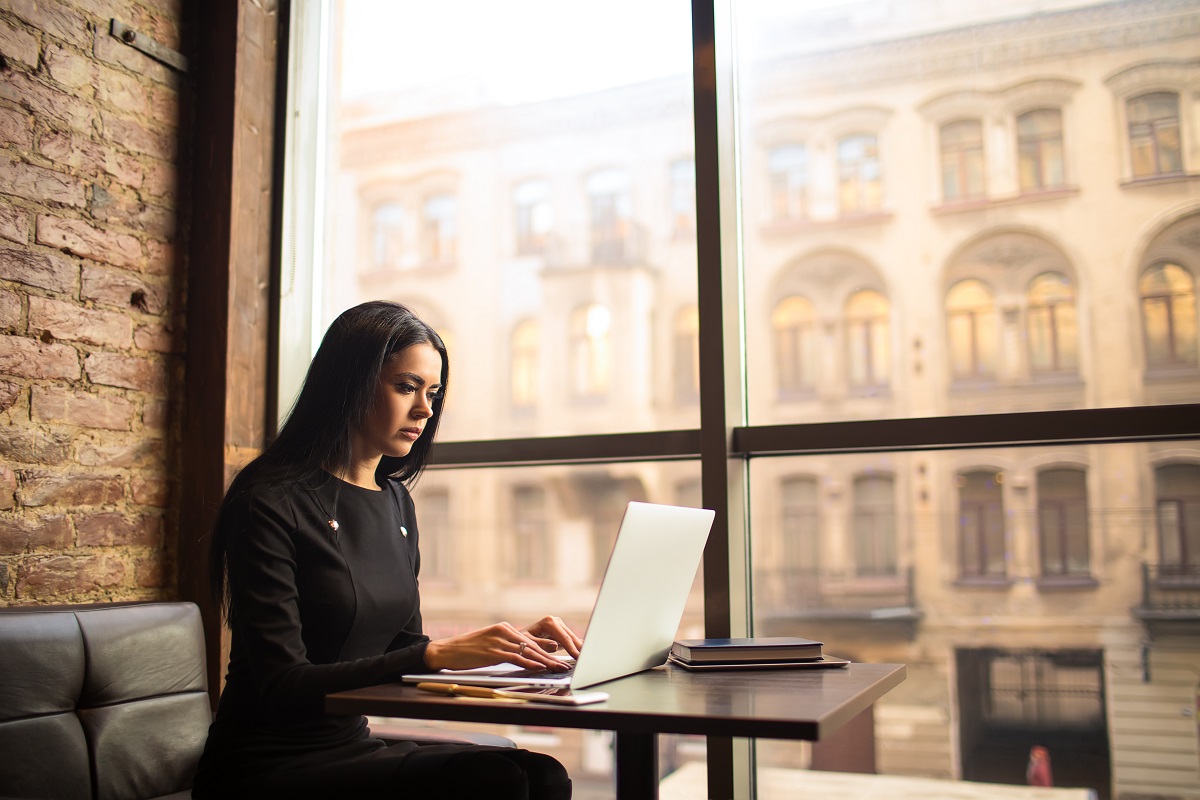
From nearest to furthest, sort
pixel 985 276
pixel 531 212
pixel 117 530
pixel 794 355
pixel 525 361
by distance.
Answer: pixel 117 530 → pixel 985 276 → pixel 531 212 → pixel 525 361 → pixel 794 355

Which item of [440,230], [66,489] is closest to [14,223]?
[66,489]

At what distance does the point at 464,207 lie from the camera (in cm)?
359

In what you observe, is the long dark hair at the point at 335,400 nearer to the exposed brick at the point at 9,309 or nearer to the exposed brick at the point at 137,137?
the exposed brick at the point at 9,309

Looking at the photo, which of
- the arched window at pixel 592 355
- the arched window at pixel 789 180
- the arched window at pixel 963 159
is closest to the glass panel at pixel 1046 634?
the arched window at pixel 963 159

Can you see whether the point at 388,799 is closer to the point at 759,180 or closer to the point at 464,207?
the point at 759,180

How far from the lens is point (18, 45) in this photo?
2234 mm

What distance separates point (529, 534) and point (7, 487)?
13.9 m

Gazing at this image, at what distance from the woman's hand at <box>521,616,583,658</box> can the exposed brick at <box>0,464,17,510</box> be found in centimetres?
130

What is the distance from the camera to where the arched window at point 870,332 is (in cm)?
390

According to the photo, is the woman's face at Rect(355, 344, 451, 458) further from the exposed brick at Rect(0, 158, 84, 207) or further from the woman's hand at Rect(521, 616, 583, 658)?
the exposed brick at Rect(0, 158, 84, 207)

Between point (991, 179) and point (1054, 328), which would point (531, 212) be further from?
point (1054, 328)

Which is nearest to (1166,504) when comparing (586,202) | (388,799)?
(388,799)

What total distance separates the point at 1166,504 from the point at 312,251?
2.40m

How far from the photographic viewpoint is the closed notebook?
1.68m
